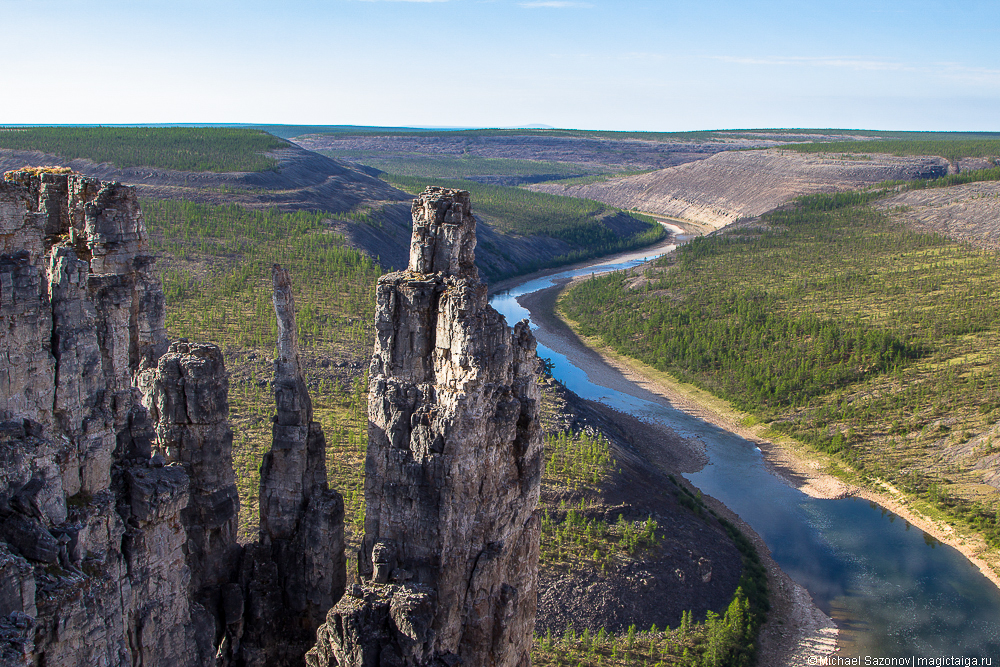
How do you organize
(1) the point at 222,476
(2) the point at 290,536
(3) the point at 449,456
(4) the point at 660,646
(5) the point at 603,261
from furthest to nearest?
1. (5) the point at 603,261
2. (4) the point at 660,646
3. (2) the point at 290,536
4. (1) the point at 222,476
5. (3) the point at 449,456

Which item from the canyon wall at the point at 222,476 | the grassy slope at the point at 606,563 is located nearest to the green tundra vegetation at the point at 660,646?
the grassy slope at the point at 606,563

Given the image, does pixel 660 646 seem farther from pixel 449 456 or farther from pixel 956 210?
pixel 956 210

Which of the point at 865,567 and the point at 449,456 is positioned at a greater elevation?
the point at 449,456

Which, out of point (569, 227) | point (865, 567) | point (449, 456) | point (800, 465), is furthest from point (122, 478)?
point (569, 227)

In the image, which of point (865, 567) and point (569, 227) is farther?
point (569, 227)

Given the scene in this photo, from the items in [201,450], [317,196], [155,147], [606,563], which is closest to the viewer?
[201,450]

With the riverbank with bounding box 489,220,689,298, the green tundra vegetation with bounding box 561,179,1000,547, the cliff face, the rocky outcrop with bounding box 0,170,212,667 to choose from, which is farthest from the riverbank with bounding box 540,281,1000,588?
the rocky outcrop with bounding box 0,170,212,667

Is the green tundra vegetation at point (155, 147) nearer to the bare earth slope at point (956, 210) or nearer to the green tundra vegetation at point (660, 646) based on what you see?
the bare earth slope at point (956, 210)
